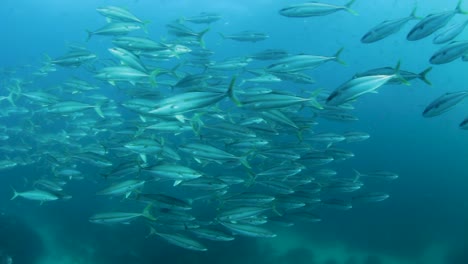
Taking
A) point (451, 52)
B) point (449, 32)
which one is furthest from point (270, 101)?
point (449, 32)

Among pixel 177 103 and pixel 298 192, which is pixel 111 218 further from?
pixel 298 192

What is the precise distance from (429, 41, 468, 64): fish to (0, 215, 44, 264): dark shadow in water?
11.6 meters

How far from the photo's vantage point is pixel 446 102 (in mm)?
5152

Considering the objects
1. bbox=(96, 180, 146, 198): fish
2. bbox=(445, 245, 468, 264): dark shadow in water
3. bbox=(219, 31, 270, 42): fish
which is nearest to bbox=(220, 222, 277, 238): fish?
bbox=(96, 180, 146, 198): fish

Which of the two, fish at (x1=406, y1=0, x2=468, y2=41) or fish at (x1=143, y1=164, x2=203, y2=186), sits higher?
fish at (x1=406, y1=0, x2=468, y2=41)

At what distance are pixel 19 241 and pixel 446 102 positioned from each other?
40.1 feet

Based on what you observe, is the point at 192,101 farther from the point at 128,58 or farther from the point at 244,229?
the point at 244,229

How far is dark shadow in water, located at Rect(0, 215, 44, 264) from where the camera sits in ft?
35.0

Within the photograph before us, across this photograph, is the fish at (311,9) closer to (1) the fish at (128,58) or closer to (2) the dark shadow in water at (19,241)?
(1) the fish at (128,58)

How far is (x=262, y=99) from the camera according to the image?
4.62 m

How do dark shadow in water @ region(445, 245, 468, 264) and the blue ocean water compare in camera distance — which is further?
dark shadow in water @ region(445, 245, 468, 264)

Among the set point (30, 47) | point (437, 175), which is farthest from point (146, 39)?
point (30, 47)

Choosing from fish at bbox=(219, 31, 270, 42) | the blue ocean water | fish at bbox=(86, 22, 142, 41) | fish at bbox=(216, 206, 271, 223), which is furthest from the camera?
the blue ocean water

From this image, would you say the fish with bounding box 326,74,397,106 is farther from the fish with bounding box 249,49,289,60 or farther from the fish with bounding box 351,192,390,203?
the fish with bounding box 351,192,390,203
